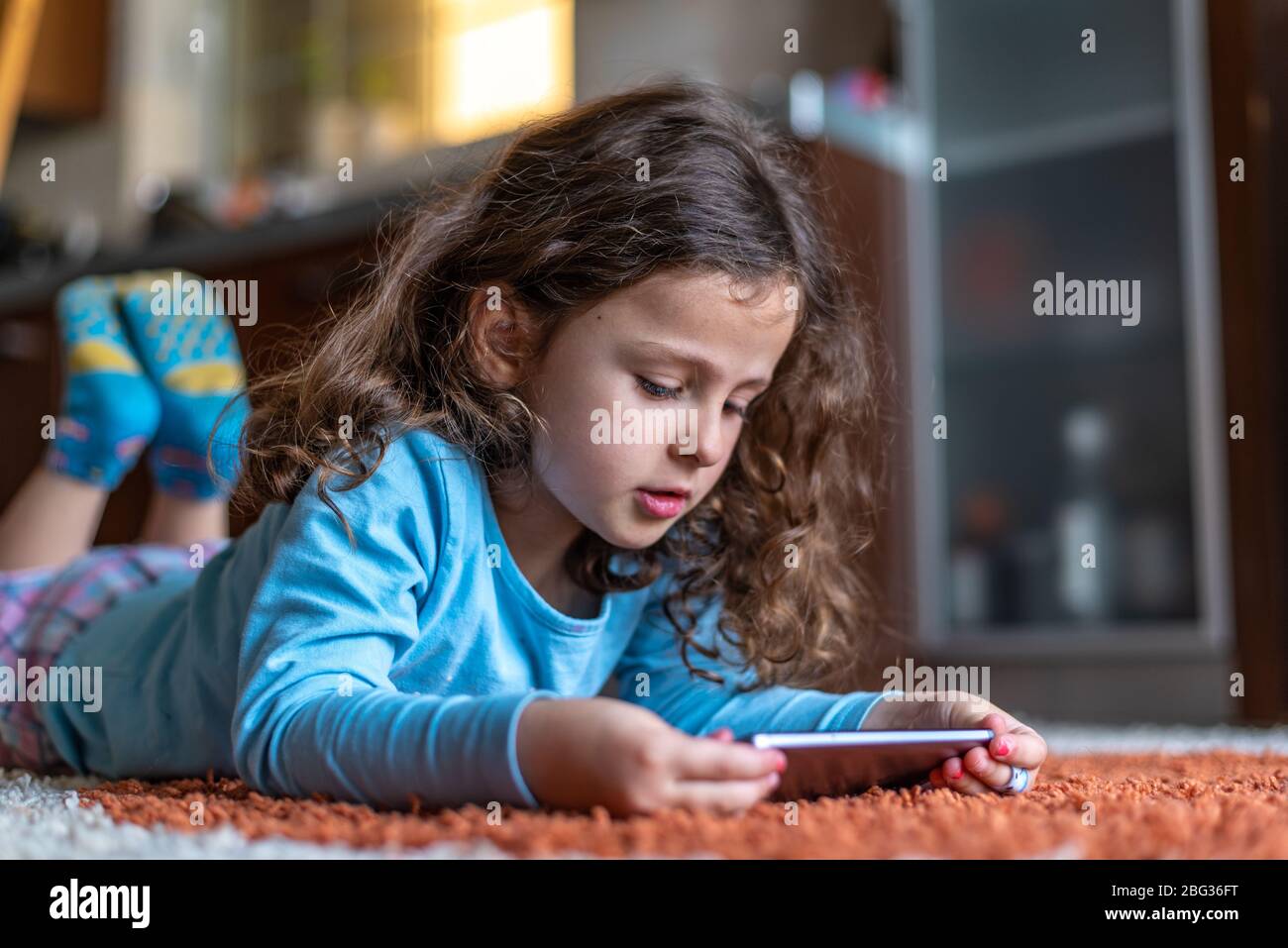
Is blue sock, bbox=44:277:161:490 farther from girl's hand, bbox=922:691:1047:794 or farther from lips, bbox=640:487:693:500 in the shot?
girl's hand, bbox=922:691:1047:794

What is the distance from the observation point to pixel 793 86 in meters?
1.70

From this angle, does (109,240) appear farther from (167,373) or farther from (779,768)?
(779,768)

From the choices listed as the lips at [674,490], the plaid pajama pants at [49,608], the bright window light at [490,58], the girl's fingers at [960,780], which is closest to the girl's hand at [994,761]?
the girl's fingers at [960,780]

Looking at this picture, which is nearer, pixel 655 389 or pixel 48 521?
pixel 655 389

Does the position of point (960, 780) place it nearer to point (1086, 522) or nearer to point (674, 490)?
point (674, 490)

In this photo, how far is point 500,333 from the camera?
2.70 ft

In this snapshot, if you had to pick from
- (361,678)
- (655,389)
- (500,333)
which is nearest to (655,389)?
(655,389)

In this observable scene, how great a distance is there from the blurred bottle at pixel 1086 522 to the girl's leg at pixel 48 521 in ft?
4.80

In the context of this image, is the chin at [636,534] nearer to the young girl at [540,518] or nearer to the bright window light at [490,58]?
the young girl at [540,518]

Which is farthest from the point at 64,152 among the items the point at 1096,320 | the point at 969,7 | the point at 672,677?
the point at 672,677

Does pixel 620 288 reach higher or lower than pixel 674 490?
higher

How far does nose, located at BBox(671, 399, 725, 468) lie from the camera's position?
75 cm

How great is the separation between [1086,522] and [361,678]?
164 cm
